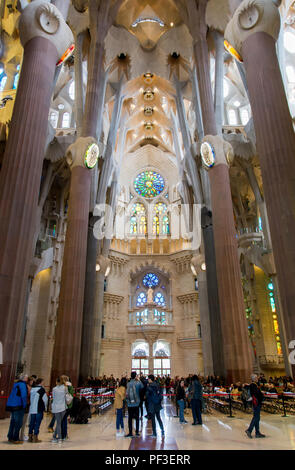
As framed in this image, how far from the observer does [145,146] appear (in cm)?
3806

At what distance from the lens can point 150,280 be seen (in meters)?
34.0

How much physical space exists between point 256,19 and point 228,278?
9486 mm

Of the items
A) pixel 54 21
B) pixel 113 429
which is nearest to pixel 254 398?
pixel 113 429

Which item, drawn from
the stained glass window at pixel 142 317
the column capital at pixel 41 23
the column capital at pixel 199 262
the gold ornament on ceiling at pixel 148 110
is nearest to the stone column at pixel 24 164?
the column capital at pixel 41 23

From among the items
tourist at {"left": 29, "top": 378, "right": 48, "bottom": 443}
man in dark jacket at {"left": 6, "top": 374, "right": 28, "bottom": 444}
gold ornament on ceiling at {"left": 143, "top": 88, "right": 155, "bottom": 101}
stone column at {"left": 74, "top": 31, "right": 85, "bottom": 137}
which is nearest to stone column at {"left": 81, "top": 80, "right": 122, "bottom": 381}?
stone column at {"left": 74, "top": 31, "right": 85, "bottom": 137}

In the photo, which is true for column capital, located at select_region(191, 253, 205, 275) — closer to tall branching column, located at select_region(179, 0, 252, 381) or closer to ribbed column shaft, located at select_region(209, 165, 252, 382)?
tall branching column, located at select_region(179, 0, 252, 381)

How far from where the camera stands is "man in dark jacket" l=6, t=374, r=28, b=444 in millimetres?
4891

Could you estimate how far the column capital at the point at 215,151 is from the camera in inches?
599

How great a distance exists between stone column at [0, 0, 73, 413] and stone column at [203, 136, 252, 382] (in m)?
8.06

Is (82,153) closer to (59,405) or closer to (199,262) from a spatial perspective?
(199,262)

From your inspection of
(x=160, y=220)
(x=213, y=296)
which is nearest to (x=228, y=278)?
(x=213, y=296)

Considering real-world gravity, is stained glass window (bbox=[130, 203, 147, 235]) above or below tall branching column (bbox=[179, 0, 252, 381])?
above

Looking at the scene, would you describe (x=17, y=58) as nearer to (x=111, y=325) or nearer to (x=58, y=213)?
(x=58, y=213)
